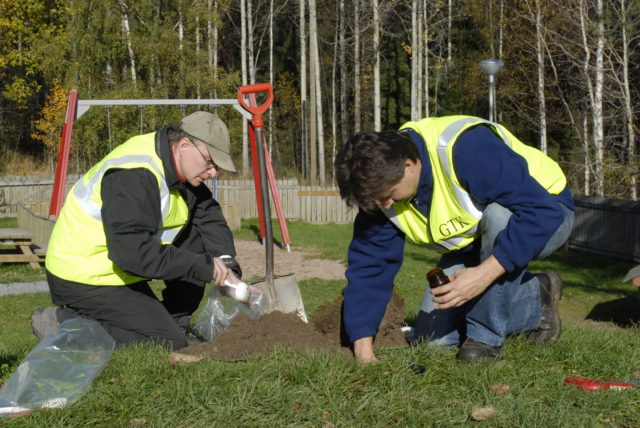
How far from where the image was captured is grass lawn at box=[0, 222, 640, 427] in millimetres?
2947

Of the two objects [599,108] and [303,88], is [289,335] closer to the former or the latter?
[599,108]

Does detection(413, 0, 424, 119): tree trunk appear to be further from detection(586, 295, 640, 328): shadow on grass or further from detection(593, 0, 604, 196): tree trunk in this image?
detection(586, 295, 640, 328): shadow on grass

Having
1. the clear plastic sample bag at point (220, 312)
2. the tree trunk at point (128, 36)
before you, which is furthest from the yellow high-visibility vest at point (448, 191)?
the tree trunk at point (128, 36)

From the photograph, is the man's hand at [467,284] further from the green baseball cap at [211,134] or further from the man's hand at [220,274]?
the green baseball cap at [211,134]

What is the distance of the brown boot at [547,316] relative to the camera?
4.13 meters

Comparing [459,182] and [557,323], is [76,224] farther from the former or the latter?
[557,323]

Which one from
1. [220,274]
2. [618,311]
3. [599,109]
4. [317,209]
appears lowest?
[618,311]

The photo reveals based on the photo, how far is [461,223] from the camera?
3826mm

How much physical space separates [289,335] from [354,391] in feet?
3.43

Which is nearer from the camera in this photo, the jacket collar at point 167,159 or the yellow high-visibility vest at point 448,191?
the yellow high-visibility vest at point 448,191

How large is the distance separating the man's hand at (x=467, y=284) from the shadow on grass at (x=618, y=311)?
7.09 m

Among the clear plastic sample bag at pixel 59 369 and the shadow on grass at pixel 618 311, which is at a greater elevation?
the clear plastic sample bag at pixel 59 369

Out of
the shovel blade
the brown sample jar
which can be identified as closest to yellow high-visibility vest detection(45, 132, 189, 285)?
the shovel blade

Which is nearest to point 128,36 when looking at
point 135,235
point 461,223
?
point 135,235
